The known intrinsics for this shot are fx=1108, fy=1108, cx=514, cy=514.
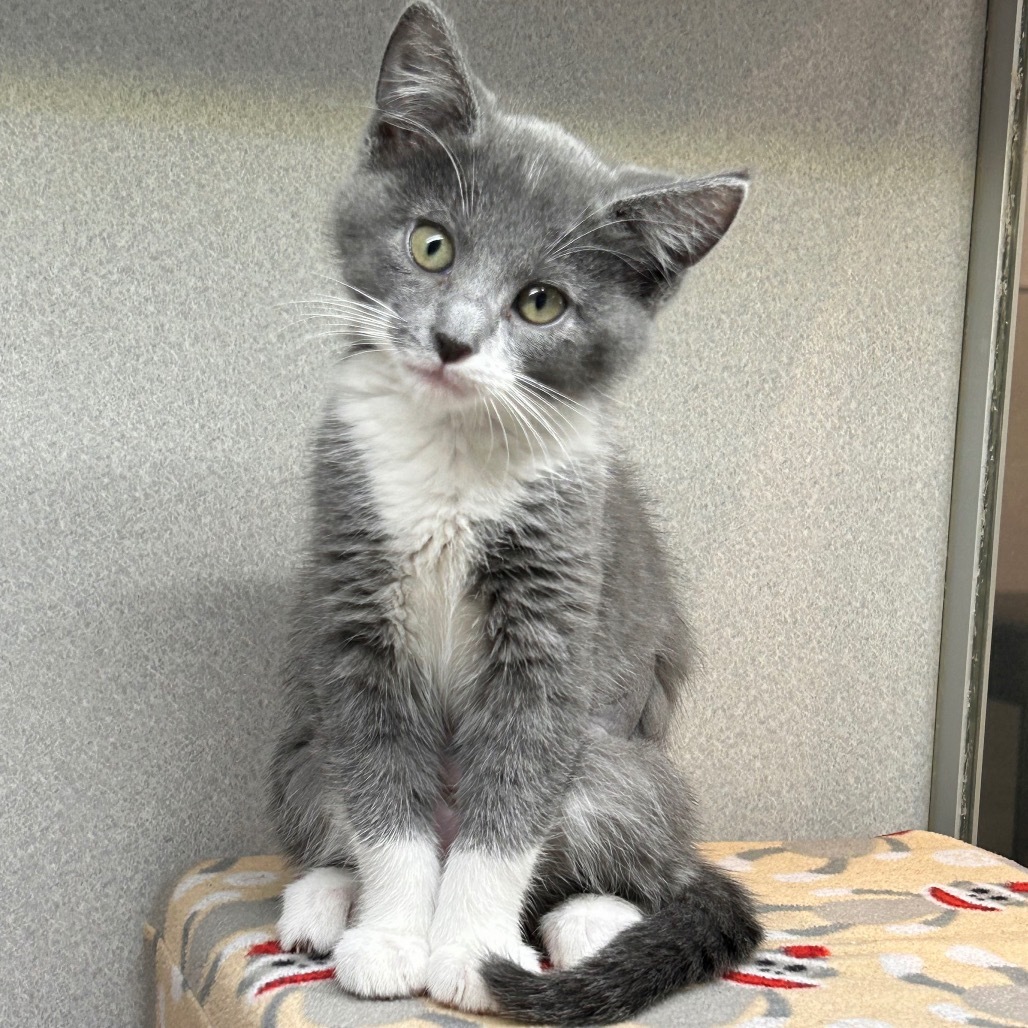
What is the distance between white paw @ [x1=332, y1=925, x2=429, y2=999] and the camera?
91 centimetres

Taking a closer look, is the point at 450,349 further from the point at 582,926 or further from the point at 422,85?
the point at 582,926

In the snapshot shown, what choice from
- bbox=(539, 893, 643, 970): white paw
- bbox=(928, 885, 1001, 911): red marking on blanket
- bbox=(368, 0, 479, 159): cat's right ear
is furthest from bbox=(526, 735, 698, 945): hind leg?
bbox=(368, 0, 479, 159): cat's right ear

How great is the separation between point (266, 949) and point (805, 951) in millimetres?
520

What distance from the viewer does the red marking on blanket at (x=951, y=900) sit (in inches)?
48.8

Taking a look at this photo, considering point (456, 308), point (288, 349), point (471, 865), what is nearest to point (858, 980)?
point (471, 865)

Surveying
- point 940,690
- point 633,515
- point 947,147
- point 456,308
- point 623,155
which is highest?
point 947,147

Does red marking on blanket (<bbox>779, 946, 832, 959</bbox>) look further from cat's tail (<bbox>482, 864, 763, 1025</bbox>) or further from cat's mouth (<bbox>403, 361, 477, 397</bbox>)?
cat's mouth (<bbox>403, 361, 477, 397</bbox>)

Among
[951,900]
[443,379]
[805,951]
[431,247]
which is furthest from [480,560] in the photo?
[951,900]

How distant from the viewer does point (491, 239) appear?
96 cm

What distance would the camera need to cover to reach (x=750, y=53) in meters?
1.57

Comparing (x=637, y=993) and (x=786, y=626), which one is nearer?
(x=637, y=993)

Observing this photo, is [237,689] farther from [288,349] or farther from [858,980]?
[858,980]

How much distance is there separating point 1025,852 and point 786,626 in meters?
0.52

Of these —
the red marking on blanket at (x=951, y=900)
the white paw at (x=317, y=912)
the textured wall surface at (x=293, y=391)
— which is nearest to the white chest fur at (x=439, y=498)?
the white paw at (x=317, y=912)
